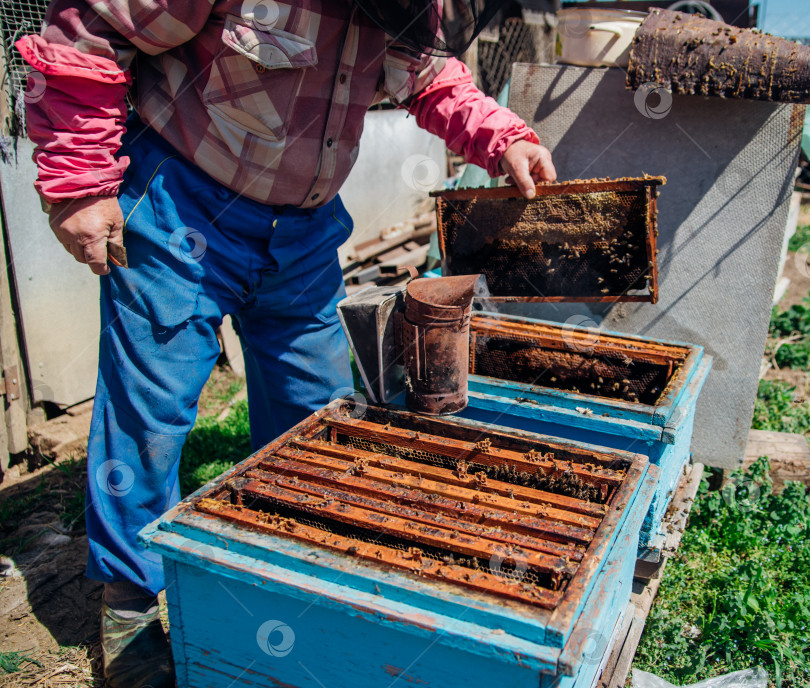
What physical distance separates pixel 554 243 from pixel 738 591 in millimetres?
1533

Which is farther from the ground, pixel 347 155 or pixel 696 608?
pixel 347 155

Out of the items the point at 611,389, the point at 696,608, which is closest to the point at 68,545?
the point at 611,389

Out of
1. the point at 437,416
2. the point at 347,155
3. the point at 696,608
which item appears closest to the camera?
the point at 437,416

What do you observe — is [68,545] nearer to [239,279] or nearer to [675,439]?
[239,279]

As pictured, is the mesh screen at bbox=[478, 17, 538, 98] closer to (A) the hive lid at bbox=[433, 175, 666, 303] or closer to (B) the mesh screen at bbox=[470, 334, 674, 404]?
(A) the hive lid at bbox=[433, 175, 666, 303]

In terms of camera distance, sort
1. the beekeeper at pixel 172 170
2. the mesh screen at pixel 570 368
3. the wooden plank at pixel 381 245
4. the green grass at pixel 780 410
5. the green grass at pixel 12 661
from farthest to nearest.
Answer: the wooden plank at pixel 381 245 → the green grass at pixel 780 410 → the mesh screen at pixel 570 368 → the green grass at pixel 12 661 → the beekeeper at pixel 172 170

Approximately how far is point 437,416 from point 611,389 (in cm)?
102

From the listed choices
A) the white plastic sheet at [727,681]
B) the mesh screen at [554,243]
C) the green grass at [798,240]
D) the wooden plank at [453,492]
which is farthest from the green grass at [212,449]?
the green grass at [798,240]

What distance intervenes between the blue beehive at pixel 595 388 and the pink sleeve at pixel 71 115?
1.40 m

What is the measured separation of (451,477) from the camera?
1829mm

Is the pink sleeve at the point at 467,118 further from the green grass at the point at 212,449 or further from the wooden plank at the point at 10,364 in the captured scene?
the wooden plank at the point at 10,364

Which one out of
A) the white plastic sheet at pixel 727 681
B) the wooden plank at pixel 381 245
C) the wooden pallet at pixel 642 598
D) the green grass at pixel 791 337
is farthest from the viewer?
the wooden plank at pixel 381 245

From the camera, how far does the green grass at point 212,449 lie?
3.42 m

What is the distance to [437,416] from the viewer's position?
7.02ft
